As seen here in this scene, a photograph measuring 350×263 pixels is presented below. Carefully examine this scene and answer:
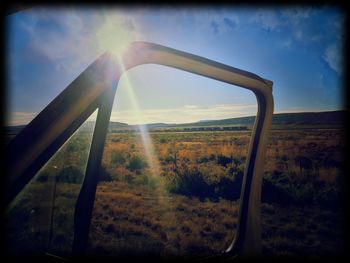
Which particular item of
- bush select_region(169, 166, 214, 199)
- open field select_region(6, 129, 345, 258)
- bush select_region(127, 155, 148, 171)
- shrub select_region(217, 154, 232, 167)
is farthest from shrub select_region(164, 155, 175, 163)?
bush select_region(169, 166, 214, 199)

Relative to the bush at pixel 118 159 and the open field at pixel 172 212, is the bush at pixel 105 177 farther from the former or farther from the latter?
the bush at pixel 118 159

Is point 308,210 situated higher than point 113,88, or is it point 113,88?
point 113,88

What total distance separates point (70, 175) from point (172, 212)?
505 centimetres

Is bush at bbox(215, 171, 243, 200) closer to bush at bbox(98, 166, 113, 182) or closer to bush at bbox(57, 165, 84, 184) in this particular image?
bush at bbox(98, 166, 113, 182)

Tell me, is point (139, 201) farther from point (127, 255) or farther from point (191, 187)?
point (127, 255)

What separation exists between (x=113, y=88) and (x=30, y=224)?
68 centimetres

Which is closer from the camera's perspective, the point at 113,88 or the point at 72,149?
the point at 113,88

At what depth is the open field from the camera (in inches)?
43.6

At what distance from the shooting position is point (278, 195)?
715cm

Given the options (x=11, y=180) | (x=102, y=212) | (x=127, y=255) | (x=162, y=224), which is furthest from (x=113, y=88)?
(x=102, y=212)

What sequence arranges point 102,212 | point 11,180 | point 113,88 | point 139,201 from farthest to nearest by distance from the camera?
point 139,201
point 102,212
point 113,88
point 11,180

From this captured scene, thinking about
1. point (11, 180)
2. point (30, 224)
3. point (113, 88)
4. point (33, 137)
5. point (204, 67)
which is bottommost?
point (30, 224)

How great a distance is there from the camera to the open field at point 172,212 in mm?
1107

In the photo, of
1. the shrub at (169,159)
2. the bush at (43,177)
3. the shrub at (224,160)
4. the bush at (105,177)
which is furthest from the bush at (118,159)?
the bush at (43,177)
